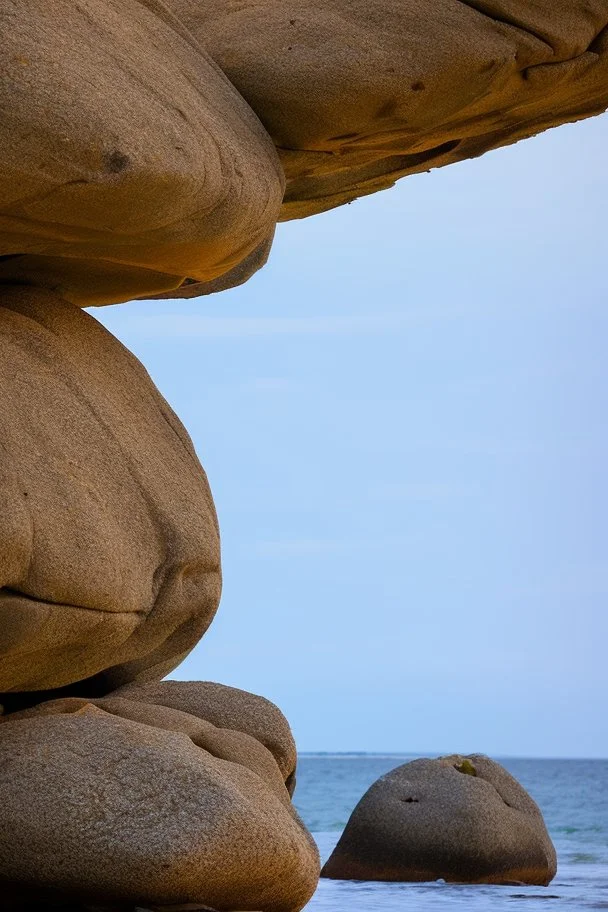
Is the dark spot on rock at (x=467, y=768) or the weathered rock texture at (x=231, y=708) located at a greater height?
the weathered rock texture at (x=231, y=708)

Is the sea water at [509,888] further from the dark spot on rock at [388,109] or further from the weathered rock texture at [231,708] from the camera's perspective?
the dark spot on rock at [388,109]

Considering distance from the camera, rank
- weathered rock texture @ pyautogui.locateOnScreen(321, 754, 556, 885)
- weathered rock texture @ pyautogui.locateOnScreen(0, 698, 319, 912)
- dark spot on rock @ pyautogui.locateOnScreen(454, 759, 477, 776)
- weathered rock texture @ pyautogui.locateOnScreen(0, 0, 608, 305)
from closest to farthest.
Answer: weathered rock texture @ pyautogui.locateOnScreen(0, 698, 319, 912) < weathered rock texture @ pyautogui.locateOnScreen(0, 0, 608, 305) < weathered rock texture @ pyautogui.locateOnScreen(321, 754, 556, 885) < dark spot on rock @ pyautogui.locateOnScreen(454, 759, 477, 776)

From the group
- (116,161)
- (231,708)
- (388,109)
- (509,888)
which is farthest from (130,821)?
(509,888)

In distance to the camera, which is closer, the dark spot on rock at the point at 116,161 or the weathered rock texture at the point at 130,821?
the weathered rock texture at the point at 130,821

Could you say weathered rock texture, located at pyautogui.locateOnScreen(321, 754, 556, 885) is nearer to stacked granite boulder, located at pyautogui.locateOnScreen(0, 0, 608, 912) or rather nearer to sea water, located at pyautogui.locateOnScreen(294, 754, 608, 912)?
sea water, located at pyautogui.locateOnScreen(294, 754, 608, 912)

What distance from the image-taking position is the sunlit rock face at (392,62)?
8.28 meters

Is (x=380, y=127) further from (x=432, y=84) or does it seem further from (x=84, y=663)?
(x=84, y=663)

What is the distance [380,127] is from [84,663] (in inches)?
137

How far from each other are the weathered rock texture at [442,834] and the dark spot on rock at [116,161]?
845cm

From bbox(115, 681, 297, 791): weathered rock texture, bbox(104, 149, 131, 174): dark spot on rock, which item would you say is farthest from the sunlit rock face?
bbox(115, 681, 297, 791): weathered rock texture

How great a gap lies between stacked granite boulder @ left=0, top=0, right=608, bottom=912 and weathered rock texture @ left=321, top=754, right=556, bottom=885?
546 cm

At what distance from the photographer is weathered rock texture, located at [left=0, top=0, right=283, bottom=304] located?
6871 mm

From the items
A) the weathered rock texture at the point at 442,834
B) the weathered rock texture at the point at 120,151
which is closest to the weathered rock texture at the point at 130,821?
the weathered rock texture at the point at 120,151

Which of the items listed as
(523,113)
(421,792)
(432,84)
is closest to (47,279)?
(432,84)
